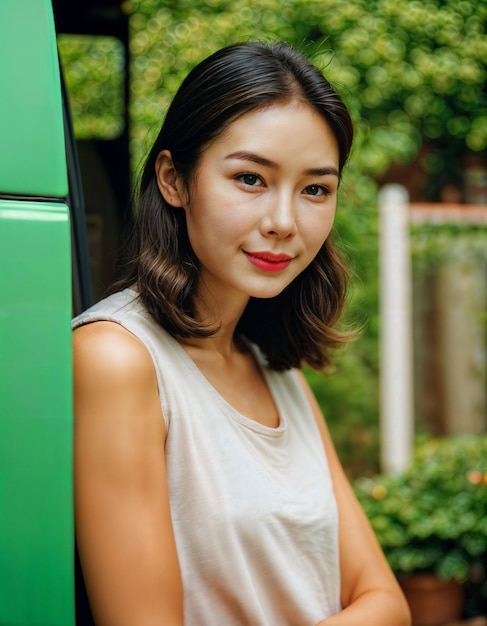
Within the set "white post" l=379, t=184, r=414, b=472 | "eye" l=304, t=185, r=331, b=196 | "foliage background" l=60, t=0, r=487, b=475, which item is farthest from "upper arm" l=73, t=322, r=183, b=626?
"white post" l=379, t=184, r=414, b=472

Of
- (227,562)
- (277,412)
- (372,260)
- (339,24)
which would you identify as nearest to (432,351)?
(372,260)

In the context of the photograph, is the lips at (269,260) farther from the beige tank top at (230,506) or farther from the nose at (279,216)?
the beige tank top at (230,506)

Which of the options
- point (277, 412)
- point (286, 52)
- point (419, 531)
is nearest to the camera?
point (286, 52)

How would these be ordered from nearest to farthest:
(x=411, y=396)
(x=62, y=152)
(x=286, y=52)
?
(x=62, y=152)
(x=286, y=52)
(x=411, y=396)

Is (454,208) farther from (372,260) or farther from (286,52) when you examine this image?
(286,52)

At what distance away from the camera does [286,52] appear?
4.76 ft

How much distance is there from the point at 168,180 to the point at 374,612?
866 mm

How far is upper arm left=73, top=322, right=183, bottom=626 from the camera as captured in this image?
3.84 ft

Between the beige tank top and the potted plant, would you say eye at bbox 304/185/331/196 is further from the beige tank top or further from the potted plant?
the potted plant

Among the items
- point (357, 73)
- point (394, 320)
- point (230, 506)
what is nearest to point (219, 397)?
point (230, 506)

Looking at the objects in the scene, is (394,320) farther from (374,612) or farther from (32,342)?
(32,342)

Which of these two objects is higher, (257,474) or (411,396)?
(257,474)

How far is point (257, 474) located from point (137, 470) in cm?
24

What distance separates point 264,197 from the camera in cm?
132
